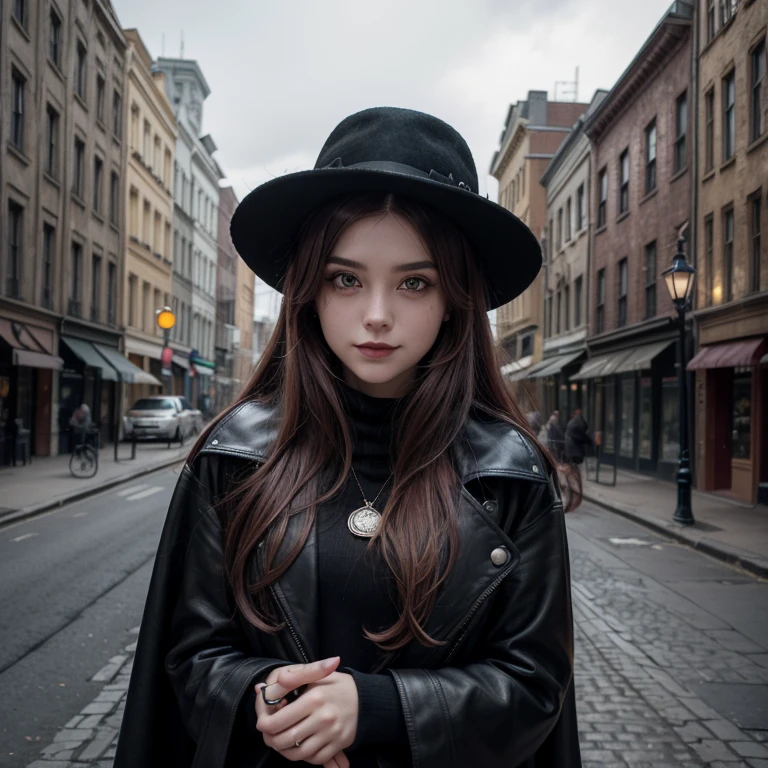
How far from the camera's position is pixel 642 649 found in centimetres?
588

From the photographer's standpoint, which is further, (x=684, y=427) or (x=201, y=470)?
Answer: (x=684, y=427)

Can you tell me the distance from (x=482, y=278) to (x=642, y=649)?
4799 mm

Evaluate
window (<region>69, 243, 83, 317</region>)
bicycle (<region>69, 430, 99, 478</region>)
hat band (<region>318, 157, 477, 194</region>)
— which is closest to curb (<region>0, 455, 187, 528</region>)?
bicycle (<region>69, 430, 99, 478</region>)

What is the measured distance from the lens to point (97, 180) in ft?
94.9

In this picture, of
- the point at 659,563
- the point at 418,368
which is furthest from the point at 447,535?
the point at 659,563

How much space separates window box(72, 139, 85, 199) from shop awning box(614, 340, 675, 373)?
1779 centimetres

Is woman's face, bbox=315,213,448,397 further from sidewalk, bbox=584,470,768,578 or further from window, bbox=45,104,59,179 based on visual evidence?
window, bbox=45,104,59,179

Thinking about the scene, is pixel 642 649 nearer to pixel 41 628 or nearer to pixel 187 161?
pixel 41 628

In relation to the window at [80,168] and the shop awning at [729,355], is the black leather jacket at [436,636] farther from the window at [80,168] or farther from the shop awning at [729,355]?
the window at [80,168]

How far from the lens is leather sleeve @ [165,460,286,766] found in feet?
4.94

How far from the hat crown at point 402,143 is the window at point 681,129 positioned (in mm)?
20134

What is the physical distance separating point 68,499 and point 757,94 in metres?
14.7

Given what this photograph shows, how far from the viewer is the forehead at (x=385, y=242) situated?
1.73 m

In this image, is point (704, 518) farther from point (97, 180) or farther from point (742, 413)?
point (97, 180)
